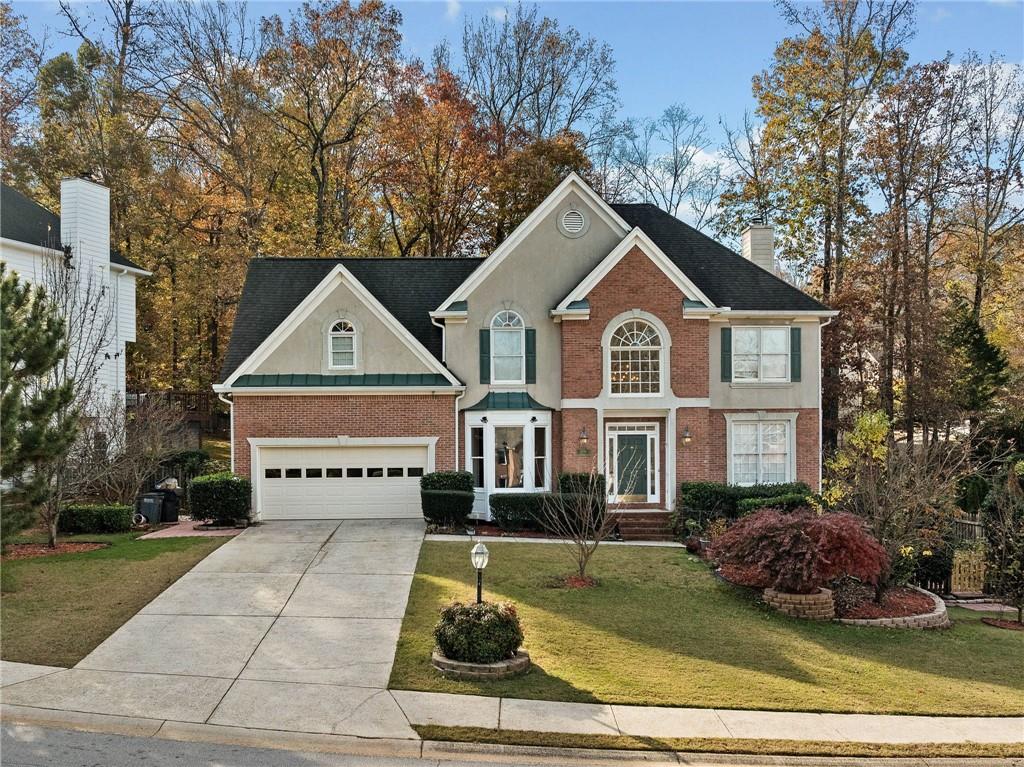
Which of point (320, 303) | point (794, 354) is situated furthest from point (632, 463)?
point (320, 303)

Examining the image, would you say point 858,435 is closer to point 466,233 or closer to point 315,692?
point 315,692

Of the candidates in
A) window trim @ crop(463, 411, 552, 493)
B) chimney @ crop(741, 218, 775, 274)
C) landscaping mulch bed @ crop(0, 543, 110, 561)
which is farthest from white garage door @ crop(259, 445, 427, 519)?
chimney @ crop(741, 218, 775, 274)

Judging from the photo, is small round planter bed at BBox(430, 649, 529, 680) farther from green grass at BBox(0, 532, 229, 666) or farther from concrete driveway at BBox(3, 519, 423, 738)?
green grass at BBox(0, 532, 229, 666)

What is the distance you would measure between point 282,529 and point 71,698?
10.1m

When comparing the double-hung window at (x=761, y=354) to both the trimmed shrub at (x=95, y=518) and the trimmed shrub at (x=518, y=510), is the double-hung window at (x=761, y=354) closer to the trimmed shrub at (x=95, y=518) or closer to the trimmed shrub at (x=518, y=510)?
the trimmed shrub at (x=518, y=510)

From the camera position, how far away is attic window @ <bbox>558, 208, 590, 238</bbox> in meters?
21.7

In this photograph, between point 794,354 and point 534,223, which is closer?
point 534,223

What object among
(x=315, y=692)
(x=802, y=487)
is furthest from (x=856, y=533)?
(x=315, y=692)

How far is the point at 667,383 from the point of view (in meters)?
21.2

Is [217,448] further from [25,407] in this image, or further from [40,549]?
[25,407]

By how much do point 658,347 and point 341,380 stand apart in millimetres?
8633

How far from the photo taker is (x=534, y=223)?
21.6 metres

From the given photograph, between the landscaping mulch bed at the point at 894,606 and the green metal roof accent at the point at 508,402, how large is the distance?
31.4 feet

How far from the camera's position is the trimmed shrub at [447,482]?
1947 cm
